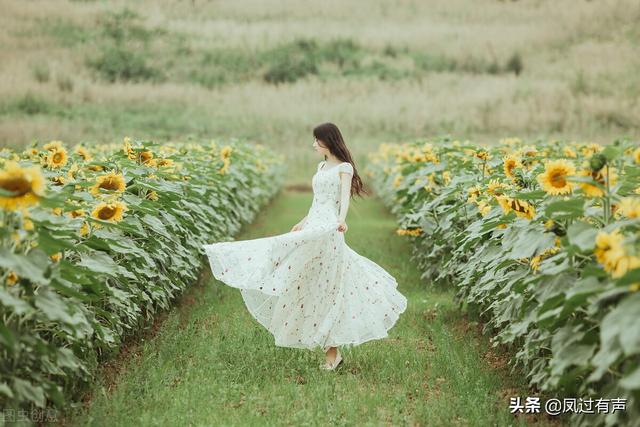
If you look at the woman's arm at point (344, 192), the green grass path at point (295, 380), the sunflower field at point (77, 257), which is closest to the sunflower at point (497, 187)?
the woman's arm at point (344, 192)

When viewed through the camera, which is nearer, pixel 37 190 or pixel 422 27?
pixel 37 190

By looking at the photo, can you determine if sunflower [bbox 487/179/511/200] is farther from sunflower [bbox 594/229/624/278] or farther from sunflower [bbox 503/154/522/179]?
sunflower [bbox 594/229/624/278]

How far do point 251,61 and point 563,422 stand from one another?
30.1 m

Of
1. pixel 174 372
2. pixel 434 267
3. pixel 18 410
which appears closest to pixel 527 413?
pixel 174 372

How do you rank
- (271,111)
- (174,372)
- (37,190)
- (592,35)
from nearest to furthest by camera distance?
1. (37,190)
2. (174,372)
3. (271,111)
4. (592,35)

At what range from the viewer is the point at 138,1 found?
3269 centimetres

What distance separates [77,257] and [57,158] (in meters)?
1.28

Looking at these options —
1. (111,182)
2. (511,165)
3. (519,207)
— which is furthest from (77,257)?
(511,165)

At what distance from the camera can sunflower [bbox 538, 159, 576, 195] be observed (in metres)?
3.97

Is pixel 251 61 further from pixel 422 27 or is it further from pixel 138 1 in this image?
pixel 422 27

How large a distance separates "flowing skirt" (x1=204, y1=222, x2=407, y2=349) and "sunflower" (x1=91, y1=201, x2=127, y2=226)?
0.96 meters

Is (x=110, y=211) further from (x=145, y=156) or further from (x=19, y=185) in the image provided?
(x=145, y=156)

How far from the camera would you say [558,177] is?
3986 millimetres

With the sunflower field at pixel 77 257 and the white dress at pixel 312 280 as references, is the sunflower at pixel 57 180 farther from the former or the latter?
the white dress at pixel 312 280
